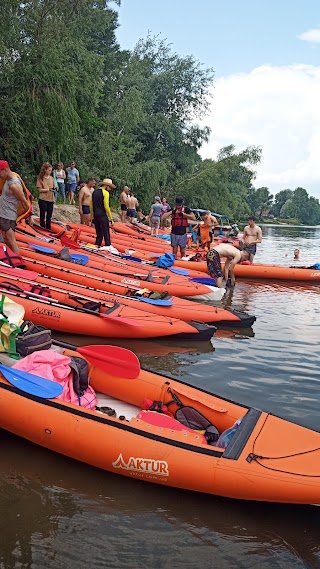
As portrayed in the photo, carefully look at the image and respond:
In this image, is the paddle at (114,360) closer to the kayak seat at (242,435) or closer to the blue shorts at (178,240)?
the kayak seat at (242,435)

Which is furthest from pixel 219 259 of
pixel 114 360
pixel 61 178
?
pixel 61 178

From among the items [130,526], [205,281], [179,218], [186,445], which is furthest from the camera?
[179,218]

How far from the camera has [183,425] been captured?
13.4 feet

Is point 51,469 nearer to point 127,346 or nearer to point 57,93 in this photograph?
point 127,346

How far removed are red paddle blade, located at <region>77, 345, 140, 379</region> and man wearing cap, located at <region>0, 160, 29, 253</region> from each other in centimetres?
358

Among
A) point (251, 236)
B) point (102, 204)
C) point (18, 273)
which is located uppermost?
point (102, 204)

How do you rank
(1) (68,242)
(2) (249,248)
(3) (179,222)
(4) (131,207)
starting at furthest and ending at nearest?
(4) (131,207) → (2) (249,248) → (3) (179,222) → (1) (68,242)

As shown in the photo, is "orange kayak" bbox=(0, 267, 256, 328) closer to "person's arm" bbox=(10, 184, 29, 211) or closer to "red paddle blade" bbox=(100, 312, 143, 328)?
"red paddle blade" bbox=(100, 312, 143, 328)

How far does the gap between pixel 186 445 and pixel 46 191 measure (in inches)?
345

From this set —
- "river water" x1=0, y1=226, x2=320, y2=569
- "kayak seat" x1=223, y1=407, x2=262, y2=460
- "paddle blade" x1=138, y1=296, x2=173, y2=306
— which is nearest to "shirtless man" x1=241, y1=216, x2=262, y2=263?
"paddle blade" x1=138, y1=296, x2=173, y2=306

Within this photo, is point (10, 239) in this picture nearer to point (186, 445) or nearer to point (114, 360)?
point (114, 360)

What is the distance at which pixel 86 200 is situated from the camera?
548 inches

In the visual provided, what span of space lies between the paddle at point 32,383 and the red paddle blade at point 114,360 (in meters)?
0.54

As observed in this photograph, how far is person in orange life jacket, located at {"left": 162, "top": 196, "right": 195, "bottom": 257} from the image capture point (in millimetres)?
11534
